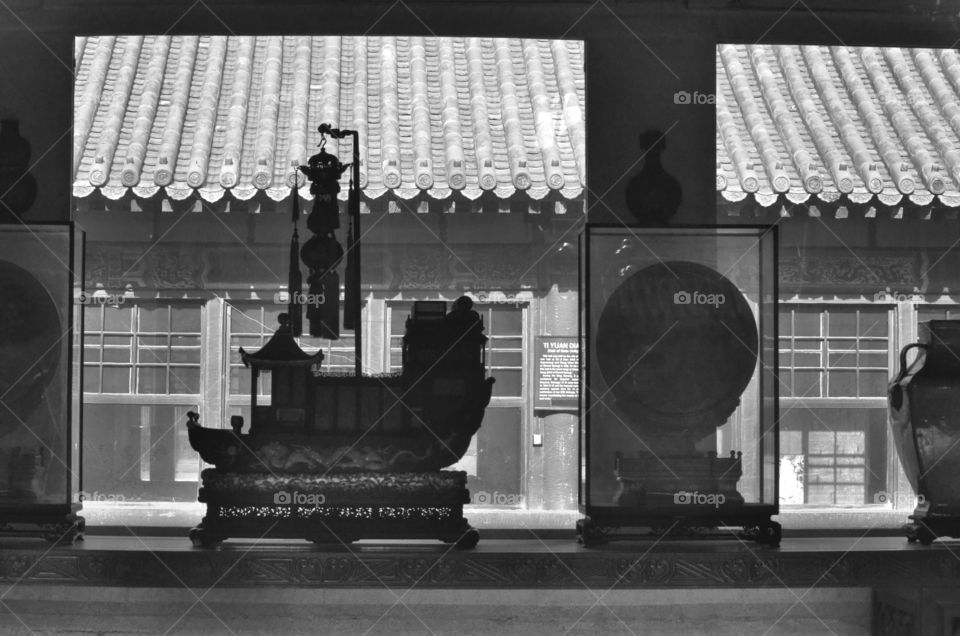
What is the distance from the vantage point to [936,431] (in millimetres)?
4324

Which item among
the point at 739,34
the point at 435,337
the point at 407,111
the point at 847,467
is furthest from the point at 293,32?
the point at 847,467

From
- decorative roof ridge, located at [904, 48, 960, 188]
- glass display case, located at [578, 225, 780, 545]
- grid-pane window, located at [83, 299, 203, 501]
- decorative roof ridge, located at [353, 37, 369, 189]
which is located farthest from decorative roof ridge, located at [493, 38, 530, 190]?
decorative roof ridge, located at [904, 48, 960, 188]

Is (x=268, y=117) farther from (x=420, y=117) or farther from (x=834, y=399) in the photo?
(x=834, y=399)

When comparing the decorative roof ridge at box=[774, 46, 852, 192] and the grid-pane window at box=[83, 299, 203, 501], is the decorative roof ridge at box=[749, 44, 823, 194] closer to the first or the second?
the decorative roof ridge at box=[774, 46, 852, 192]

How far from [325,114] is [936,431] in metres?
3.24

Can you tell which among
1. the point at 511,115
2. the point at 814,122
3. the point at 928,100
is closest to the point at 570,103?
the point at 511,115

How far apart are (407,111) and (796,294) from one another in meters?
2.06

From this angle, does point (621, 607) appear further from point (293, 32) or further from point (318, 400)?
point (293, 32)

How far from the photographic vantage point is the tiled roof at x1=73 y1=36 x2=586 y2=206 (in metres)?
5.85

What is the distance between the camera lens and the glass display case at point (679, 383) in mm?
4219

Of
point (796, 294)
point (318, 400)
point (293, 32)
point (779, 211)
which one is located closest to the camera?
point (318, 400)

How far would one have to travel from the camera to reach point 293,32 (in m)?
4.54

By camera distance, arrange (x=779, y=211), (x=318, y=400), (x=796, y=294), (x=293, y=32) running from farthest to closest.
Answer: (x=796, y=294)
(x=779, y=211)
(x=293, y=32)
(x=318, y=400)

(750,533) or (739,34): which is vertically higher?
(739,34)
